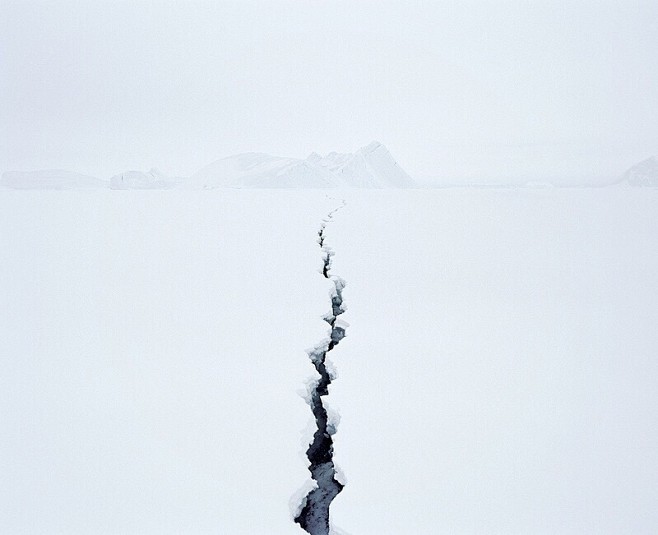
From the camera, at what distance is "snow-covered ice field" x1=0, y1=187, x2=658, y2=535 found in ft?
6.61

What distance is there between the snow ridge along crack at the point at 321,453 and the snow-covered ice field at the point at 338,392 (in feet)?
0.48

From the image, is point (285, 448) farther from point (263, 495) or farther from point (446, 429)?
point (446, 429)

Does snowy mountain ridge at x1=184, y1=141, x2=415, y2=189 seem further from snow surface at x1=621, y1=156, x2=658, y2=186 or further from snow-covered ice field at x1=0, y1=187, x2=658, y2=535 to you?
snow-covered ice field at x1=0, y1=187, x2=658, y2=535

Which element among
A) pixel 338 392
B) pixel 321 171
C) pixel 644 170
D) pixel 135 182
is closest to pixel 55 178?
pixel 135 182

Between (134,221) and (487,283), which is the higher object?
(134,221)

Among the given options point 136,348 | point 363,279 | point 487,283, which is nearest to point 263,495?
point 136,348

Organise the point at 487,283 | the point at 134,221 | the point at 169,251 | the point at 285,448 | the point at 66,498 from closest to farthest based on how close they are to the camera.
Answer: the point at 66,498 → the point at 285,448 → the point at 487,283 → the point at 169,251 → the point at 134,221

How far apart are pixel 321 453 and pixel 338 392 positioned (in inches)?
15.1

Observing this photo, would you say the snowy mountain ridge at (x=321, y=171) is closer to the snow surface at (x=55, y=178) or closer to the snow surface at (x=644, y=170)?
the snow surface at (x=55, y=178)

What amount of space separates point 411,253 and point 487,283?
1.71 meters

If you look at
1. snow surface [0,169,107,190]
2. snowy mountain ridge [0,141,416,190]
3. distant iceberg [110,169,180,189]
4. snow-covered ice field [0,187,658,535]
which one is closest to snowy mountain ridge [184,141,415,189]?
snowy mountain ridge [0,141,416,190]

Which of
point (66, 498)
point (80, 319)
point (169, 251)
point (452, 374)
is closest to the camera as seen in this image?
point (66, 498)

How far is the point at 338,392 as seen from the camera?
2.99m

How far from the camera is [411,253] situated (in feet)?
23.1
